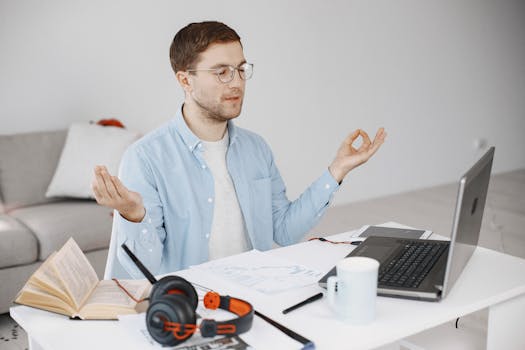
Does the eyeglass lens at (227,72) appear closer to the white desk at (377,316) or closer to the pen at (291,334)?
the white desk at (377,316)

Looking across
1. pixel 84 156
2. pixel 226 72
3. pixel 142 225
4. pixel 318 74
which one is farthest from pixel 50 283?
pixel 318 74

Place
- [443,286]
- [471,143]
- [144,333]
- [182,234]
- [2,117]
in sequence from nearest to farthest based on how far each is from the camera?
1. [144,333]
2. [443,286]
3. [182,234]
4. [2,117]
5. [471,143]

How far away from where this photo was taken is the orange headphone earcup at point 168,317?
119cm

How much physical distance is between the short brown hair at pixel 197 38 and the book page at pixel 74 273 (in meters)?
0.75

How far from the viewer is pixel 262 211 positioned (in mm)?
2127

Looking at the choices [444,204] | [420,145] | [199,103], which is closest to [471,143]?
[420,145]

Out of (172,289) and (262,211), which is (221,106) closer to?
(262,211)

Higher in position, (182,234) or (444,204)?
(182,234)

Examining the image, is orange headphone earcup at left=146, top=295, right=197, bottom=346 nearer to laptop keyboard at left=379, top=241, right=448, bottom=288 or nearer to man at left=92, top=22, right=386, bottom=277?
laptop keyboard at left=379, top=241, right=448, bottom=288

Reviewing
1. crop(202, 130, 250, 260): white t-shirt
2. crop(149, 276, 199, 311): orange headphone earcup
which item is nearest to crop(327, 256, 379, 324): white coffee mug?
crop(149, 276, 199, 311): orange headphone earcup

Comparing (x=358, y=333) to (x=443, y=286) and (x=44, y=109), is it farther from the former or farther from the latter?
(x=44, y=109)

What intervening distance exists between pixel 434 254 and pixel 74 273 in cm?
85

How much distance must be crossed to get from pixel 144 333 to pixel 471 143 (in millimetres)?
5274

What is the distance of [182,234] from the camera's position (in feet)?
6.54
